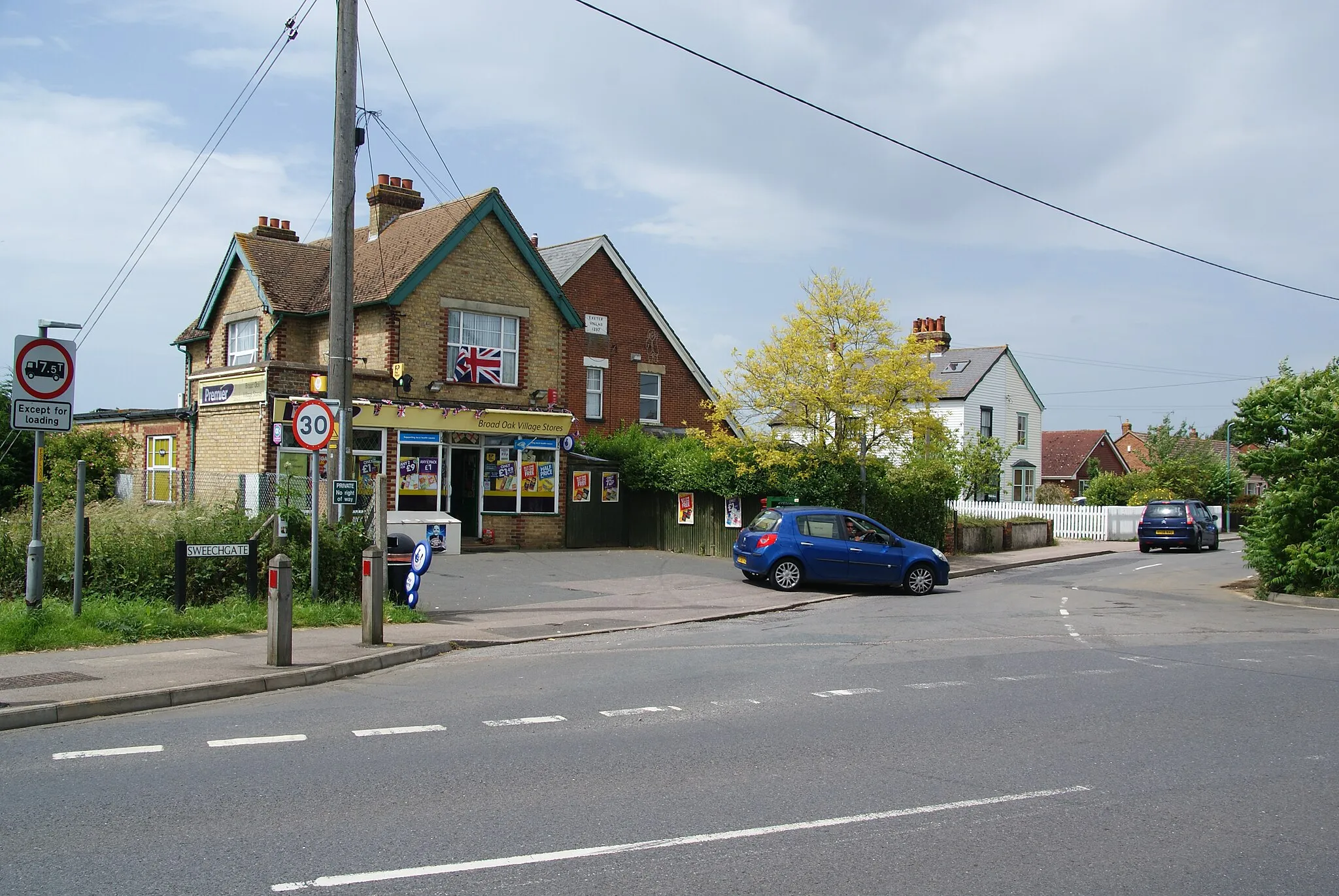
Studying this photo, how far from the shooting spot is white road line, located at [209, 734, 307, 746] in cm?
768

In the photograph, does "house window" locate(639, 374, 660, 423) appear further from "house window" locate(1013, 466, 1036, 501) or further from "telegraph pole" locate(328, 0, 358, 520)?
"house window" locate(1013, 466, 1036, 501)

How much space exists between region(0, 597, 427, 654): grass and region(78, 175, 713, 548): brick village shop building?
9.56 m

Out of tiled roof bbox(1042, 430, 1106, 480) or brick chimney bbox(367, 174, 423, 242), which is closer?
brick chimney bbox(367, 174, 423, 242)

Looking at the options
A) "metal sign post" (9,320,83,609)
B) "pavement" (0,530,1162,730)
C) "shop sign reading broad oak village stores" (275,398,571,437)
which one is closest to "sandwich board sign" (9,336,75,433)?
"metal sign post" (9,320,83,609)

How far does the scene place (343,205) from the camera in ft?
48.9

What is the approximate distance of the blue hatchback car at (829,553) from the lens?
20.4m

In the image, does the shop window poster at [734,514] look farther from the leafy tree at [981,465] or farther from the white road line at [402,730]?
the white road line at [402,730]

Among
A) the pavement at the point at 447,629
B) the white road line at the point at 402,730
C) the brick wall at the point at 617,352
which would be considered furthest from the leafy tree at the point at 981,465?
the white road line at the point at 402,730

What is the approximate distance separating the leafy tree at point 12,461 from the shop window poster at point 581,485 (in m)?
12.8

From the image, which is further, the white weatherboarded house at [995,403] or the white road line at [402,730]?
the white weatherboarded house at [995,403]

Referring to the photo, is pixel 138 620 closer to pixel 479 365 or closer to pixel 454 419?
pixel 454 419

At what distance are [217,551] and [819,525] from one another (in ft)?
35.9

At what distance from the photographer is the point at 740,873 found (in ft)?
17.0

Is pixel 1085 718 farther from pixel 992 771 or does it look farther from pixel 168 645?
pixel 168 645
